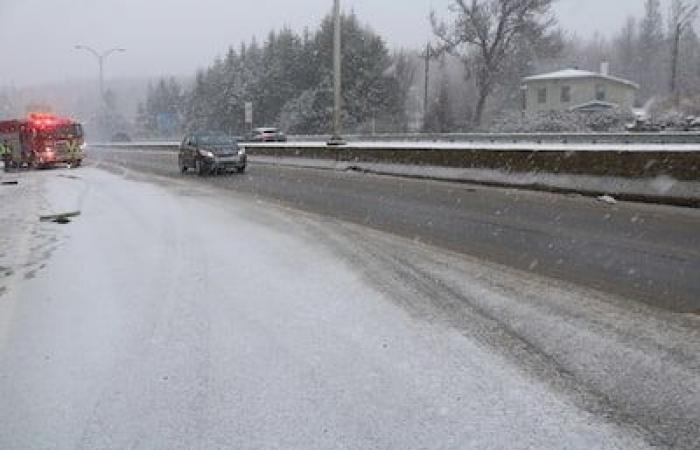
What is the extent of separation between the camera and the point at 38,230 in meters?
14.0

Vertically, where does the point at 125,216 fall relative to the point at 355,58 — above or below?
below

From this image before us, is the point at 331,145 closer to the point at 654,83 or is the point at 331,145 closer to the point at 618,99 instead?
the point at 618,99

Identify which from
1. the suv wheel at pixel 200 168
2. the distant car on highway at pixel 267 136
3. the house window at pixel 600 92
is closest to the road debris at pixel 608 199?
the suv wheel at pixel 200 168

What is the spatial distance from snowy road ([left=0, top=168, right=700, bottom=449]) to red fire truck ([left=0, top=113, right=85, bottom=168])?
1306 inches

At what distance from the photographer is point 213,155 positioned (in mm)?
31219

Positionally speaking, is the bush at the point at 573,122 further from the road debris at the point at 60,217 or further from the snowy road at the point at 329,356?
the snowy road at the point at 329,356

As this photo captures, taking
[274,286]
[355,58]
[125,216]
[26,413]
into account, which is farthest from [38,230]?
[355,58]

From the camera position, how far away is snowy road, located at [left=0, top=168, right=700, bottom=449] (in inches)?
197

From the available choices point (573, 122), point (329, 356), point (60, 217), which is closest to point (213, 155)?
point (60, 217)

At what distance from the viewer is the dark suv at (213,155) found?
3117 centimetres

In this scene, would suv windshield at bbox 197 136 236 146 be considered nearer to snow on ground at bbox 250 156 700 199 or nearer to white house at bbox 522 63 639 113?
snow on ground at bbox 250 156 700 199

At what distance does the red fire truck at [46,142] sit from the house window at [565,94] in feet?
149

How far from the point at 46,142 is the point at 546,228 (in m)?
34.6

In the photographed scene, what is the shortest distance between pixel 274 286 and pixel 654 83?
14329cm
